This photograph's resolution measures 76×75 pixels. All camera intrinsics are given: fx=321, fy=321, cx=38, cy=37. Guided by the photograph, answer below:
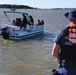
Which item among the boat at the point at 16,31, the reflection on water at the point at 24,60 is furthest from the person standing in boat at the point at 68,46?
the boat at the point at 16,31

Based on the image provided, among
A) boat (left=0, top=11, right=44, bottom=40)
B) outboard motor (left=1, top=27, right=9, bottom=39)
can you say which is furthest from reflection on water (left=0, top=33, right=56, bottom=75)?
boat (left=0, top=11, right=44, bottom=40)

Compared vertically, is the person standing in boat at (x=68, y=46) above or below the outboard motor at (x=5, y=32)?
above

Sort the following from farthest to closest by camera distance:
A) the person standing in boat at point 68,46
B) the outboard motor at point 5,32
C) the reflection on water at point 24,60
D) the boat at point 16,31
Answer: the boat at point 16,31, the outboard motor at point 5,32, the reflection on water at point 24,60, the person standing in boat at point 68,46

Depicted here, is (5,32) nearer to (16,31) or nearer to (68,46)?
(16,31)

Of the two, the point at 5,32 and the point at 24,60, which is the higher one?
the point at 5,32

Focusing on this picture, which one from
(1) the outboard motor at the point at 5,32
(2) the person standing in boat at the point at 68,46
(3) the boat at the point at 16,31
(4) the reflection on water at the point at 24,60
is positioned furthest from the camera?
(3) the boat at the point at 16,31

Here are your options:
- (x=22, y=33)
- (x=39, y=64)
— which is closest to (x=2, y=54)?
(x=39, y=64)

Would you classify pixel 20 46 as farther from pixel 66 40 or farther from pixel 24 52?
pixel 66 40

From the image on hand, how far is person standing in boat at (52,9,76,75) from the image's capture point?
4039mm

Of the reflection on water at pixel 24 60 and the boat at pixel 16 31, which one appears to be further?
the boat at pixel 16 31

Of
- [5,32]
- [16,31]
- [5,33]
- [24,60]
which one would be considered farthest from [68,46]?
[16,31]

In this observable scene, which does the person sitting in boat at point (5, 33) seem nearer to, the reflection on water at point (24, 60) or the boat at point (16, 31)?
the boat at point (16, 31)

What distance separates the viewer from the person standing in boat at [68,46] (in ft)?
13.3

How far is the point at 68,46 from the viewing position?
4.07 meters
